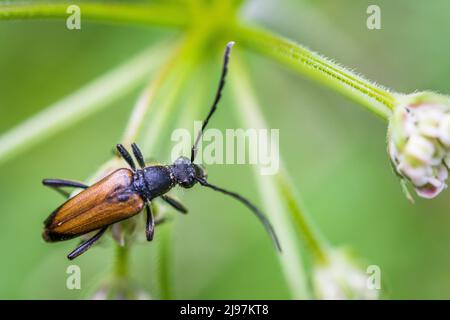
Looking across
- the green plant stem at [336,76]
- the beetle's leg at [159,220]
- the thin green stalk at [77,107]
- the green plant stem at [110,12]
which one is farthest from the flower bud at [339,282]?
the green plant stem at [110,12]

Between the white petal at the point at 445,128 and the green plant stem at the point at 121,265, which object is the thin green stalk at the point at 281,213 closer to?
the green plant stem at the point at 121,265

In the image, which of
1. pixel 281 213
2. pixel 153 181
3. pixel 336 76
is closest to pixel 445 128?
pixel 336 76

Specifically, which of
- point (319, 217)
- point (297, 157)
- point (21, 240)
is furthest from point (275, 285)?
point (21, 240)

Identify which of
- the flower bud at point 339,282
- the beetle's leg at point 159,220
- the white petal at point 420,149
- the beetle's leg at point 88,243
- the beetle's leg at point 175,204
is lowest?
the flower bud at point 339,282

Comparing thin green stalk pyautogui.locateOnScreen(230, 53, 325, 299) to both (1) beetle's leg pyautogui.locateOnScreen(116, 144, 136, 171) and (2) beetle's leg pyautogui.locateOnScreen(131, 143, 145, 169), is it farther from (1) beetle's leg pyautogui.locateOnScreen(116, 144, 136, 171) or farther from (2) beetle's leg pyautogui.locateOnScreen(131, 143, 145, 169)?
(1) beetle's leg pyautogui.locateOnScreen(116, 144, 136, 171)

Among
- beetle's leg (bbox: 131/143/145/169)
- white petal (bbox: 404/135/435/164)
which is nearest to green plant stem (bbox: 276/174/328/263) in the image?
beetle's leg (bbox: 131/143/145/169)
